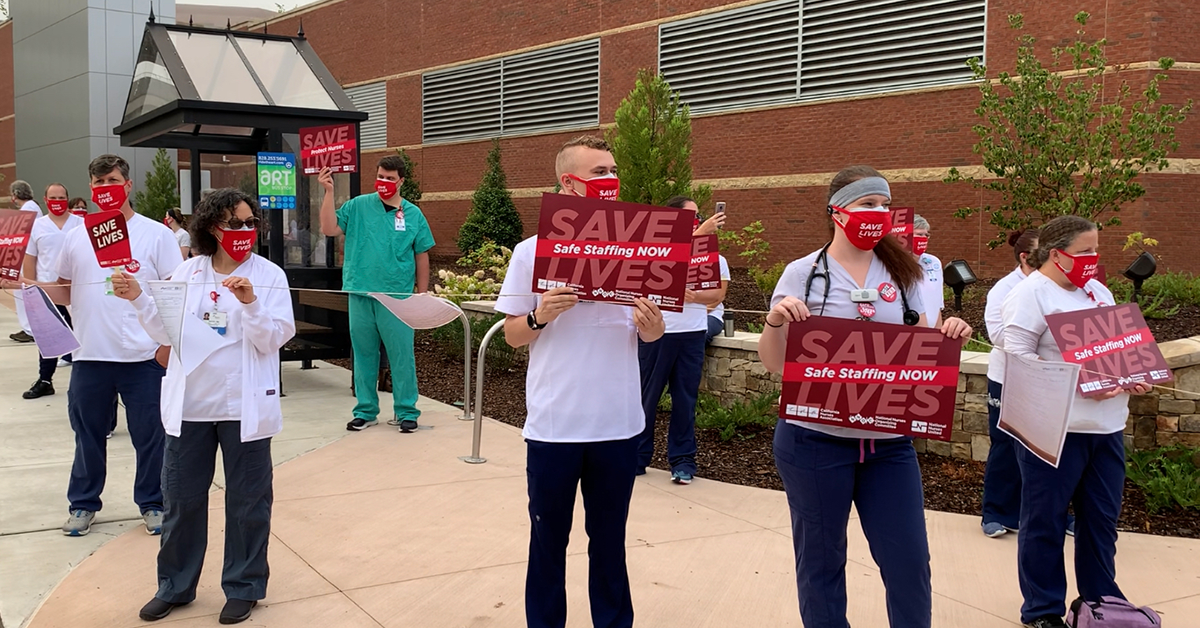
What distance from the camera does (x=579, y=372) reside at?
3.83 metres

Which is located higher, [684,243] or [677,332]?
[684,243]

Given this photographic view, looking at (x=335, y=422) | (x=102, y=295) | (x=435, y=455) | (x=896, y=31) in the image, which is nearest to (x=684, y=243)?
(x=102, y=295)

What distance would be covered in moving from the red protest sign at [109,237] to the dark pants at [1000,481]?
4967 mm

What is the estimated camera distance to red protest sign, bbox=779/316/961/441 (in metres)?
3.55

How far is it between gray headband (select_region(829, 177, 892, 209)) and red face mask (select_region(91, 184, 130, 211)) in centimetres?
399

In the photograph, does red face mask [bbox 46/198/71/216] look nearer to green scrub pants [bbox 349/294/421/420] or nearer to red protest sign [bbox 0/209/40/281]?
green scrub pants [bbox 349/294/421/420]

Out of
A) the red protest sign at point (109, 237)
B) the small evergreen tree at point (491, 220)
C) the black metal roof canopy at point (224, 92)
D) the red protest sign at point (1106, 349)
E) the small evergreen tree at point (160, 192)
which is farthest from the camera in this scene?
the small evergreen tree at point (491, 220)

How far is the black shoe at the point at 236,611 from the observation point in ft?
15.0

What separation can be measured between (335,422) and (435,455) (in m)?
1.65

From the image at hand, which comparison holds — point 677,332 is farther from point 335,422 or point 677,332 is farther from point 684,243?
point 335,422

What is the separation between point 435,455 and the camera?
802 centimetres

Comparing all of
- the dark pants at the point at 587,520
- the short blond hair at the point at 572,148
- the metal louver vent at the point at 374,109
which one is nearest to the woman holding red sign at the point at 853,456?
the dark pants at the point at 587,520

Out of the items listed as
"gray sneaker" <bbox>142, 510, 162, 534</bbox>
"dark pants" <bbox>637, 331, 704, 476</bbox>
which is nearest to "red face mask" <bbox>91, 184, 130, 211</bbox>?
"gray sneaker" <bbox>142, 510, 162, 534</bbox>

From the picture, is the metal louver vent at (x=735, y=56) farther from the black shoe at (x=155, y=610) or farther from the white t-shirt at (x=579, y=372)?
the black shoe at (x=155, y=610)
